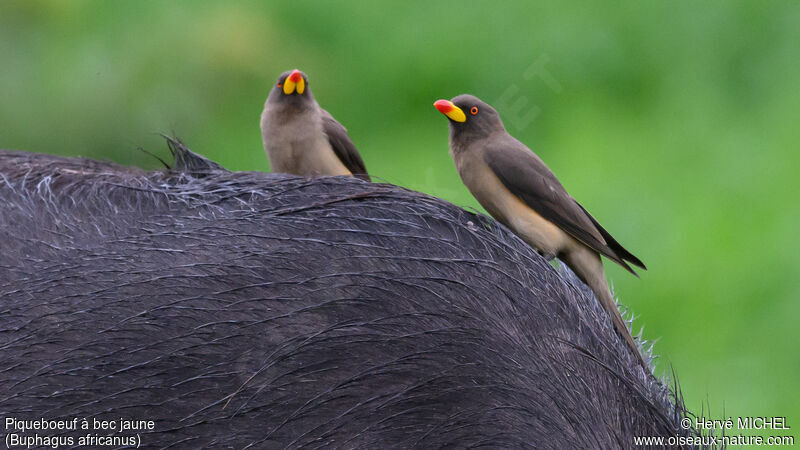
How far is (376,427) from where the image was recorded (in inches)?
75.1

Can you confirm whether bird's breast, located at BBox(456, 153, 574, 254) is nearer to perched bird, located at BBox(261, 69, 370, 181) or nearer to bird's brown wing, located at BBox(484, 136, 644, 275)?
bird's brown wing, located at BBox(484, 136, 644, 275)

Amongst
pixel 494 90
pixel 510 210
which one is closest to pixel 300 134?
pixel 510 210

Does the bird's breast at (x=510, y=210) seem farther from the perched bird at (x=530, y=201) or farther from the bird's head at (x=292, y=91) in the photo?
the bird's head at (x=292, y=91)

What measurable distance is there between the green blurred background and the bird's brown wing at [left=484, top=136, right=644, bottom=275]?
2.30m

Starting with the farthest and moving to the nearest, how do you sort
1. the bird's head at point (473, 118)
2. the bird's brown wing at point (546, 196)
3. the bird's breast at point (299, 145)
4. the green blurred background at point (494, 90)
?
the green blurred background at point (494, 90), the bird's breast at point (299, 145), the bird's head at point (473, 118), the bird's brown wing at point (546, 196)

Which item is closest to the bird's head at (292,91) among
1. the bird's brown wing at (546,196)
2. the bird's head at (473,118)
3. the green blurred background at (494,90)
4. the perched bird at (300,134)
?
the perched bird at (300,134)

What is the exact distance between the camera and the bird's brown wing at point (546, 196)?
7.20 ft

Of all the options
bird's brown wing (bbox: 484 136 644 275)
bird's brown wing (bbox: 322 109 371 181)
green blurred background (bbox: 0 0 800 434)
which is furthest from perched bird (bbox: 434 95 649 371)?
green blurred background (bbox: 0 0 800 434)

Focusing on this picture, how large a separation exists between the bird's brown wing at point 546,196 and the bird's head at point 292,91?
22.1 inches

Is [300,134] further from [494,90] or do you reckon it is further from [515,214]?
[494,90]

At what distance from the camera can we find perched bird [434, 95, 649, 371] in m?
2.21

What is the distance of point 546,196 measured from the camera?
222cm

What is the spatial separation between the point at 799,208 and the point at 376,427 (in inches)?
130

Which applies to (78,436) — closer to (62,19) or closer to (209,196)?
(209,196)
